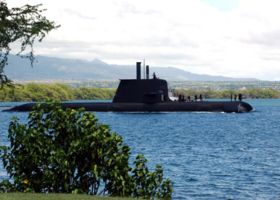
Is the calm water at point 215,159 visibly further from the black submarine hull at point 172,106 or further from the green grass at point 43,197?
the black submarine hull at point 172,106

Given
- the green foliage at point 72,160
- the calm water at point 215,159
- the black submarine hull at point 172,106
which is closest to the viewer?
the green foliage at point 72,160

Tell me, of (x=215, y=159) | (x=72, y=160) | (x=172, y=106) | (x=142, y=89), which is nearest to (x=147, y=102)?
(x=142, y=89)

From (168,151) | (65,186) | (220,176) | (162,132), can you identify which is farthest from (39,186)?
(162,132)

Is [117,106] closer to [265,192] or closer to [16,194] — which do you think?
[265,192]

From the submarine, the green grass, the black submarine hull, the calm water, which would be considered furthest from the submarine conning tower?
the green grass

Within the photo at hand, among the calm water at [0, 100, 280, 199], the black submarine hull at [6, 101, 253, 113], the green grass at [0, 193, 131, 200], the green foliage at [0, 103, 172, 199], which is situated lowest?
the calm water at [0, 100, 280, 199]

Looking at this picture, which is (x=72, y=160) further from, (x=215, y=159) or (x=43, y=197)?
(x=215, y=159)

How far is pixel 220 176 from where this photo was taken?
122 feet

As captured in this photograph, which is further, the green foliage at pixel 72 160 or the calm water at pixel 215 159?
the calm water at pixel 215 159

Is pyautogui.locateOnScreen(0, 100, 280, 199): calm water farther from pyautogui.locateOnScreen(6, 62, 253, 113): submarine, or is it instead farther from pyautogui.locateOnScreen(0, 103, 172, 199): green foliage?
pyautogui.locateOnScreen(6, 62, 253, 113): submarine

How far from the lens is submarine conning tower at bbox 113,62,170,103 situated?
110 meters

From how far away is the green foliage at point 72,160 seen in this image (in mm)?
19984

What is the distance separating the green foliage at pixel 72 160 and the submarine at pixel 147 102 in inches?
3353

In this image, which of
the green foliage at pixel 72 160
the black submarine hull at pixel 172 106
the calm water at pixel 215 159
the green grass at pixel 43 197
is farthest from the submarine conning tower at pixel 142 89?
the green grass at pixel 43 197
